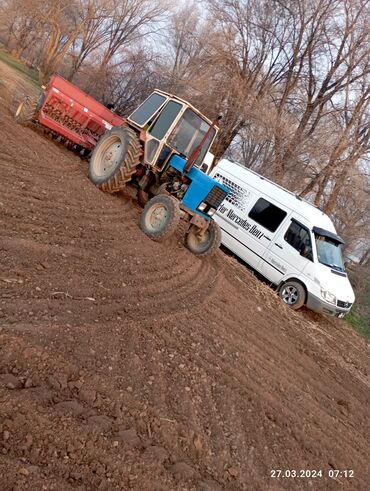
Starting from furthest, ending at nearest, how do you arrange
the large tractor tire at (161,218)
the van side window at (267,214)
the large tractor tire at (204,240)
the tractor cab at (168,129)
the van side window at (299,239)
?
the van side window at (267,214) → the van side window at (299,239) → the large tractor tire at (204,240) → the tractor cab at (168,129) → the large tractor tire at (161,218)

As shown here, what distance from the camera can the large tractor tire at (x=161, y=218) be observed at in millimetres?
7117

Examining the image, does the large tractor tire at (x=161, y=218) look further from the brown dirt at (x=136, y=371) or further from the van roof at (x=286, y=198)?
the van roof at (x=286, y=198)

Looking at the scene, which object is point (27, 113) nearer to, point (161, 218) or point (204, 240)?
point (161, 218)

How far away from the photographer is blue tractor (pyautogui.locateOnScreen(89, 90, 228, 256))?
7.69 m

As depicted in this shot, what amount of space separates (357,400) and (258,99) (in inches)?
633

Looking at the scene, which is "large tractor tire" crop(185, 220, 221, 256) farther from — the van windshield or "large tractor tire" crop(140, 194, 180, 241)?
the van windshield

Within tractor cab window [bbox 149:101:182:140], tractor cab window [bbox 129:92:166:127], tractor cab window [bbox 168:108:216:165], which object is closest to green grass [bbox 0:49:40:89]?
tractor cab window [bbox 129:92:166:127]

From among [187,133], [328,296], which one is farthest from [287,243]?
[187,133]

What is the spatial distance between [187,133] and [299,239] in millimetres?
3802

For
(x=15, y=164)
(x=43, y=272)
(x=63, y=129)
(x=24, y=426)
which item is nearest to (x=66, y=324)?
(x=43, y=272)

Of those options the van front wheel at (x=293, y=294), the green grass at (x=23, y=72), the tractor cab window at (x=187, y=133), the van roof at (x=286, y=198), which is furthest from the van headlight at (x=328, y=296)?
the green grass at (x=23, y=72)

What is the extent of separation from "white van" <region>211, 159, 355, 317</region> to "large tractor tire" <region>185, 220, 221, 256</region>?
255 centimetres

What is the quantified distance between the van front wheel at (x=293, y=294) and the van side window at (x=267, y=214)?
1498 millimetres

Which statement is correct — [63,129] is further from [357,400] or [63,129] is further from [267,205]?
[357,400]
